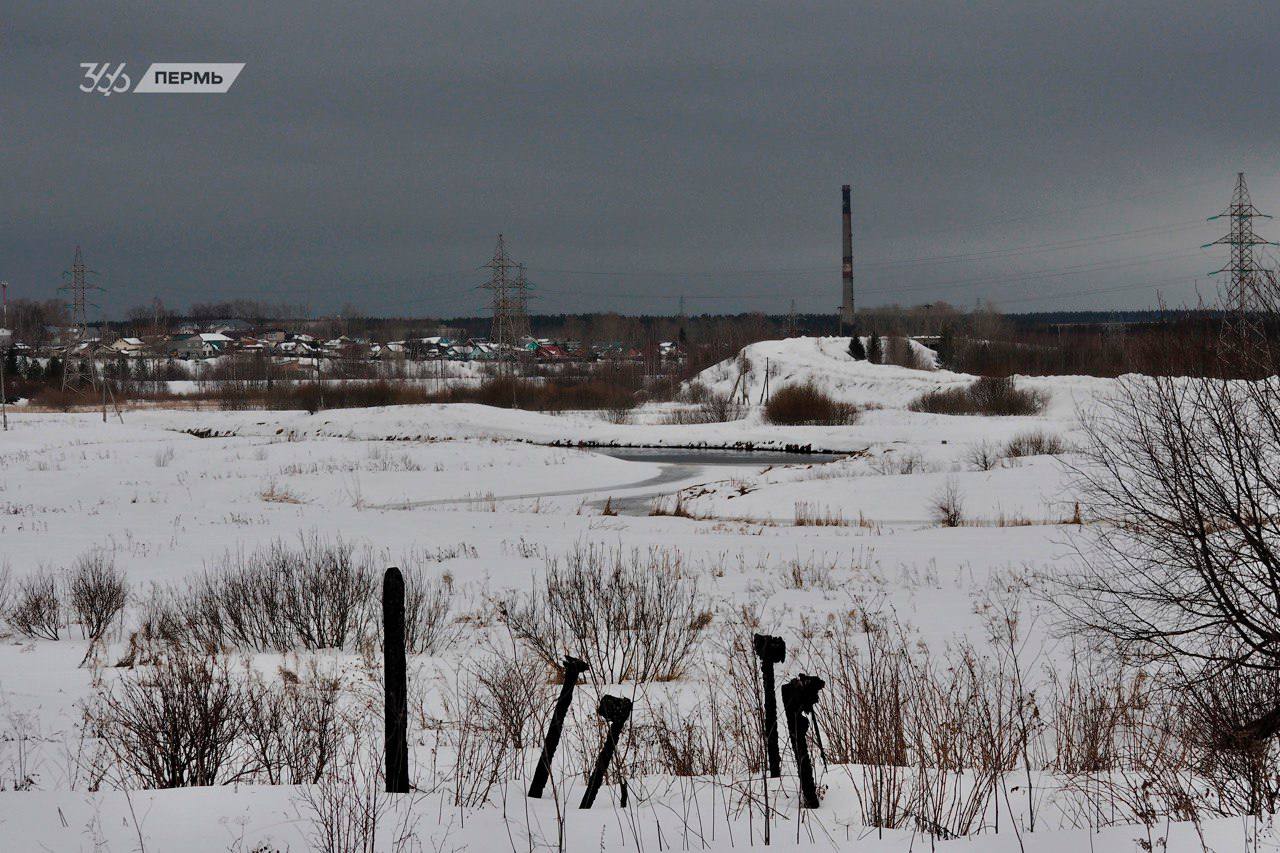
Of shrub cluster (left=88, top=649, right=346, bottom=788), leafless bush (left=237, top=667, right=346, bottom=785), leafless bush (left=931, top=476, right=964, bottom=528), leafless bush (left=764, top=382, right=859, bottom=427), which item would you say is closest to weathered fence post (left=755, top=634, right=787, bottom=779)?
leafless bush (left=237, top=667, right=346, bottom=785)

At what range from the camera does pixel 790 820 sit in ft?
18.6

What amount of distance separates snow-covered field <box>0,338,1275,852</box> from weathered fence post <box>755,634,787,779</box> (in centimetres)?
24

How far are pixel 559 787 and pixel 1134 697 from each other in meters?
5.04

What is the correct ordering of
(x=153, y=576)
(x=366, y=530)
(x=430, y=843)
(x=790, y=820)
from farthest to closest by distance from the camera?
(x=366, y=530)
(x=153, y=576)
(x=790, y=820)
(x=430, y=843)

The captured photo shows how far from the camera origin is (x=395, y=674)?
20.1 feet

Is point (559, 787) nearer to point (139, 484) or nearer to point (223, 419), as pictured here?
point (139, 484)

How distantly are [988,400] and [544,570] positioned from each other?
59.7 metres

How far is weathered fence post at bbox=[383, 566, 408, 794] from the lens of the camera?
6020 millimetres

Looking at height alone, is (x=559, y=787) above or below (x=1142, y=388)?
below

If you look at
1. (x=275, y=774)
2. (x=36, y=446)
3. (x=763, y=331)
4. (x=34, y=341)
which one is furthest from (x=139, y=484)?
(x=34, y=341)

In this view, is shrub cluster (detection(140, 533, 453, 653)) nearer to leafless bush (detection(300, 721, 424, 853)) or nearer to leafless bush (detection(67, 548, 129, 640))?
leafless bush (detection(67, 548, 129, 640))

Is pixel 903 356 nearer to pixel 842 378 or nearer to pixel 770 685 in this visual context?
pixel 842 378

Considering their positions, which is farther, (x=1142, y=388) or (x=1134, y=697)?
(x=1142, y=388)

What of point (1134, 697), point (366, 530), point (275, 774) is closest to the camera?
point (275, 774)
